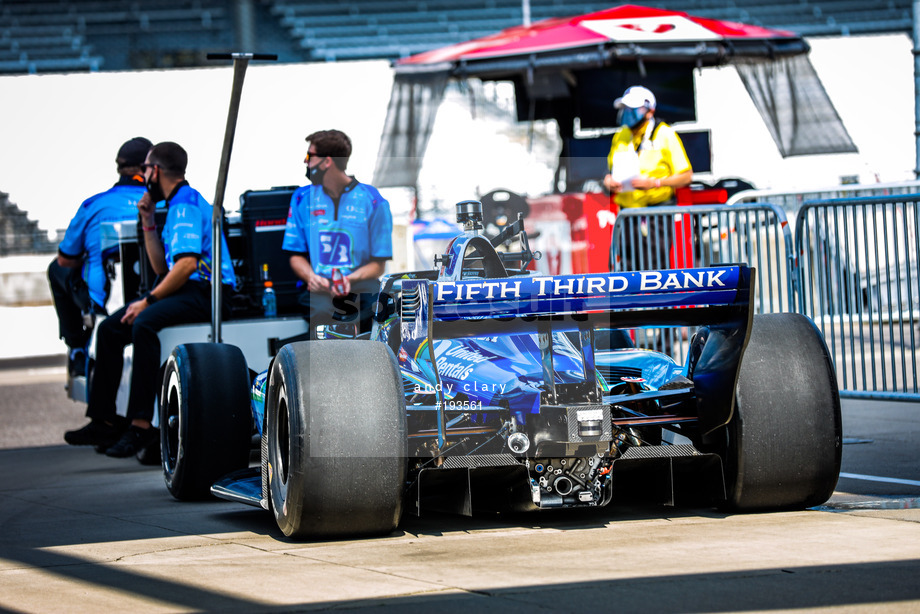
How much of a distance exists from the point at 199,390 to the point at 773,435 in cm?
263

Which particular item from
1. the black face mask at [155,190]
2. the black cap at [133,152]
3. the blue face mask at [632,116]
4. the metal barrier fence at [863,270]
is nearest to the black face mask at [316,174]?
the black face mask at [155,190]

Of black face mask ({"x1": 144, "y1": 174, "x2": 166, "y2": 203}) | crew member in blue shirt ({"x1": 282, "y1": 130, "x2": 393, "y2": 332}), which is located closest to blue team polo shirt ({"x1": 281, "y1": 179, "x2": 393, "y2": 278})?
crew member in blue shirt ({"x1": 282, "y1": 130, "x2": 393, "y2": 332})

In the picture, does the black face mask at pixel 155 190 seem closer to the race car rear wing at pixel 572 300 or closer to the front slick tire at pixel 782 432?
the race car rear wing at pixel 572 300

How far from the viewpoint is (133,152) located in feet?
29.9

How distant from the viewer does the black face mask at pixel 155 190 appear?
26.2ft

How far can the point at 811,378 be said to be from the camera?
16.6ft

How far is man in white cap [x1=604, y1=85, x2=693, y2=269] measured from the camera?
988 centimetres

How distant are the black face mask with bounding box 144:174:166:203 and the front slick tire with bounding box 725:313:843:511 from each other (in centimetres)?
426

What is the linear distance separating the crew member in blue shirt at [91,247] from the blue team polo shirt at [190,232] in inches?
38.1

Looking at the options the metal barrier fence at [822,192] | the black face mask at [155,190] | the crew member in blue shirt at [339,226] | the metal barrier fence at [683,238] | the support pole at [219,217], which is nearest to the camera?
the support pole at [219,217]

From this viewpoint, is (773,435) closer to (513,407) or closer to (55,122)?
(513,407)

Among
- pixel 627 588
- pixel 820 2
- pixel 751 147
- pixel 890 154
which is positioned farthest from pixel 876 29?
pixel 627 588

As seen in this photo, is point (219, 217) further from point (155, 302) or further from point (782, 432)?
point (782, 432)

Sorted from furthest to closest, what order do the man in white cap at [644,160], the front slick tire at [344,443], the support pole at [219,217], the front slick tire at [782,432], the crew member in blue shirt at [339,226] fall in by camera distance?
the man in white cap at [644,160]
the crew member in blue shirt at [339,226]
the support pole at [219,217]
the front slick tire at [782,432]
the front slick tire at [344,443]
